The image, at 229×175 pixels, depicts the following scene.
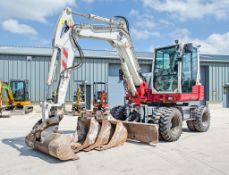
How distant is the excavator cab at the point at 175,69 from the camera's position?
10.0 m

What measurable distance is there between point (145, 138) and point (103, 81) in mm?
16227

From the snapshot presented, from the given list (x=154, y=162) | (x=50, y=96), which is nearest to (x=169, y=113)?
(x=154, y=162)

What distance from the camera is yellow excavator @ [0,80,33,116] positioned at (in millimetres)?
20172

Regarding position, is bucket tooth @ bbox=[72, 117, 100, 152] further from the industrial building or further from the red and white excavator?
the industrial building

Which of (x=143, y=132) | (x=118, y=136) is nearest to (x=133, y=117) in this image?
(x=143, y=132)

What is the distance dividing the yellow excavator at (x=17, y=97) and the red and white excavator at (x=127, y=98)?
11968 millimetres

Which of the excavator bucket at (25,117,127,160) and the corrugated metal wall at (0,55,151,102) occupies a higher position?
the corrugated metal wall at (0,55,151,102)

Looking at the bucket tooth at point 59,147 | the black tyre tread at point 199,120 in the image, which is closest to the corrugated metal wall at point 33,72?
the black tyre tread at point 199,120

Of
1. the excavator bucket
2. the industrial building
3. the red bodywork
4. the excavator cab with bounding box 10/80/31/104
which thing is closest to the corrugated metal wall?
the industrial building

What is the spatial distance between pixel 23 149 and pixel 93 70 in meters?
16.8

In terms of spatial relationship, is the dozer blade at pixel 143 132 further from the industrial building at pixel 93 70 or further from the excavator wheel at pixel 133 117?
the industrial building at pixel 93 70

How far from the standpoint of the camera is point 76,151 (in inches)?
287

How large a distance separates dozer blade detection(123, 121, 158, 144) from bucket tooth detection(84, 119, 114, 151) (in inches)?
34.7

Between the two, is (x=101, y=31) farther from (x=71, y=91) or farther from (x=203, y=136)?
(x=71, y=91)
